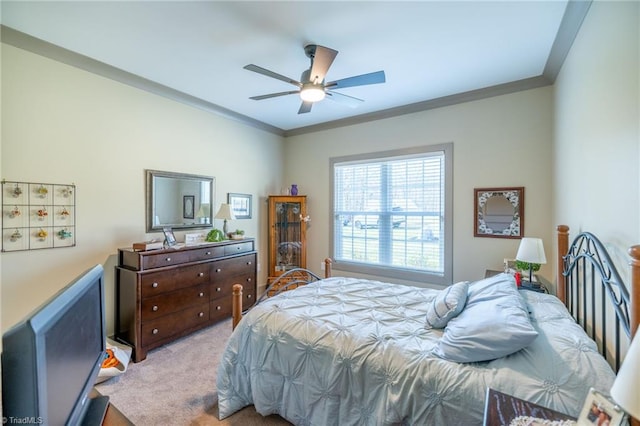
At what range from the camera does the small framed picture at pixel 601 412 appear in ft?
2.66

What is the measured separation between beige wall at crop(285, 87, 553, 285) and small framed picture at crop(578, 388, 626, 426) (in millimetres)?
2589

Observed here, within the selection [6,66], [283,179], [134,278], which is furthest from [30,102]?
[283,179]

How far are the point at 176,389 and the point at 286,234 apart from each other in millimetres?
2652

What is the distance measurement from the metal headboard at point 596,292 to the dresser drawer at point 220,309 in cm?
333

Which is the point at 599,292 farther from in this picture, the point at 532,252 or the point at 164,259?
the point at 164,259

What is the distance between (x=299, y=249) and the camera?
14.9ft

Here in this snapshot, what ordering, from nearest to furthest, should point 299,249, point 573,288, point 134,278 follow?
point 573,288 → point 134,278 → point 299,249

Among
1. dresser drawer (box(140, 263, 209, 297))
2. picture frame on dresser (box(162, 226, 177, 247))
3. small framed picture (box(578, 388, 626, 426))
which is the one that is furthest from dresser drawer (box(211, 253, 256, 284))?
small framed picture (box(578, 388, 626, 426))

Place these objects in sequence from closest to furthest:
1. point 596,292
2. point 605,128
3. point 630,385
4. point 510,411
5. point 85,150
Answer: point 630,385
point 510,411
point 605,128
point 596,292
point 85,150

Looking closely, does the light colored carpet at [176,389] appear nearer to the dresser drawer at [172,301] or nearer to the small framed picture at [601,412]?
the dresser drawer at [172,301]

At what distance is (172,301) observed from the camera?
9.48 feet

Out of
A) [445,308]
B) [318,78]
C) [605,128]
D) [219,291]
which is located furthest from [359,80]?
[219,291]

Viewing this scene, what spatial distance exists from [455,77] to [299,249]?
312cm

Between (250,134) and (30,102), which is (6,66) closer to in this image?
(30,102)
